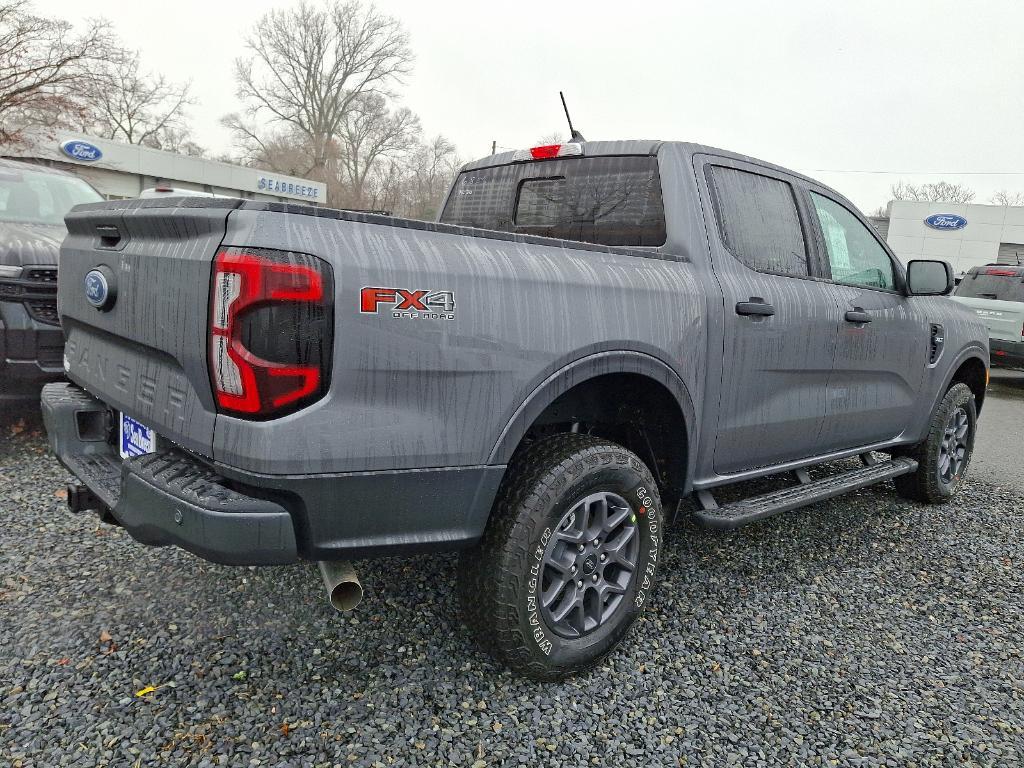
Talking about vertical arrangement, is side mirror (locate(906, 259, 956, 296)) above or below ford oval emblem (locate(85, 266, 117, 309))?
above

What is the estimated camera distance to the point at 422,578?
3.06 metres

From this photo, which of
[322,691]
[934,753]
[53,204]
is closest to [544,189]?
[322,691]

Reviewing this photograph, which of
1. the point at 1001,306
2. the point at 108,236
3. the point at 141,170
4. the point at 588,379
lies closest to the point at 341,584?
the point at 588,379

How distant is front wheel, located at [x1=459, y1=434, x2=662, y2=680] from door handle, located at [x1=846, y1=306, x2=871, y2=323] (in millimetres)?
1561

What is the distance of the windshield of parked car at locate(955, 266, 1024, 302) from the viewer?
10.4m

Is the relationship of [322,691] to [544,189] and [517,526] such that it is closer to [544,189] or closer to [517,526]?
[517,526]

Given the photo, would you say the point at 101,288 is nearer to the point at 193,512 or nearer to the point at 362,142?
the point at 193,512

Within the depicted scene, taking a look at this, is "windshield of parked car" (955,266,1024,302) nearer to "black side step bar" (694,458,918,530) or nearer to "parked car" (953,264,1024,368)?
"parked car" (953,264,1024,368)

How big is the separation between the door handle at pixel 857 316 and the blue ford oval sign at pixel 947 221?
36.1 m

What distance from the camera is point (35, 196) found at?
5.32m

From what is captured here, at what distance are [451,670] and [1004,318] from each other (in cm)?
1090

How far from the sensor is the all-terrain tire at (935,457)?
14.3 ft

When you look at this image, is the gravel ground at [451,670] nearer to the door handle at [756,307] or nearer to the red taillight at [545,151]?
the door handle at [756,307]

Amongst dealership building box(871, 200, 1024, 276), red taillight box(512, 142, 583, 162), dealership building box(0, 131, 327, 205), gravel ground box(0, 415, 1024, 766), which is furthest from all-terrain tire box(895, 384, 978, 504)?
dealership building box(871, 200, 1024, 276)
